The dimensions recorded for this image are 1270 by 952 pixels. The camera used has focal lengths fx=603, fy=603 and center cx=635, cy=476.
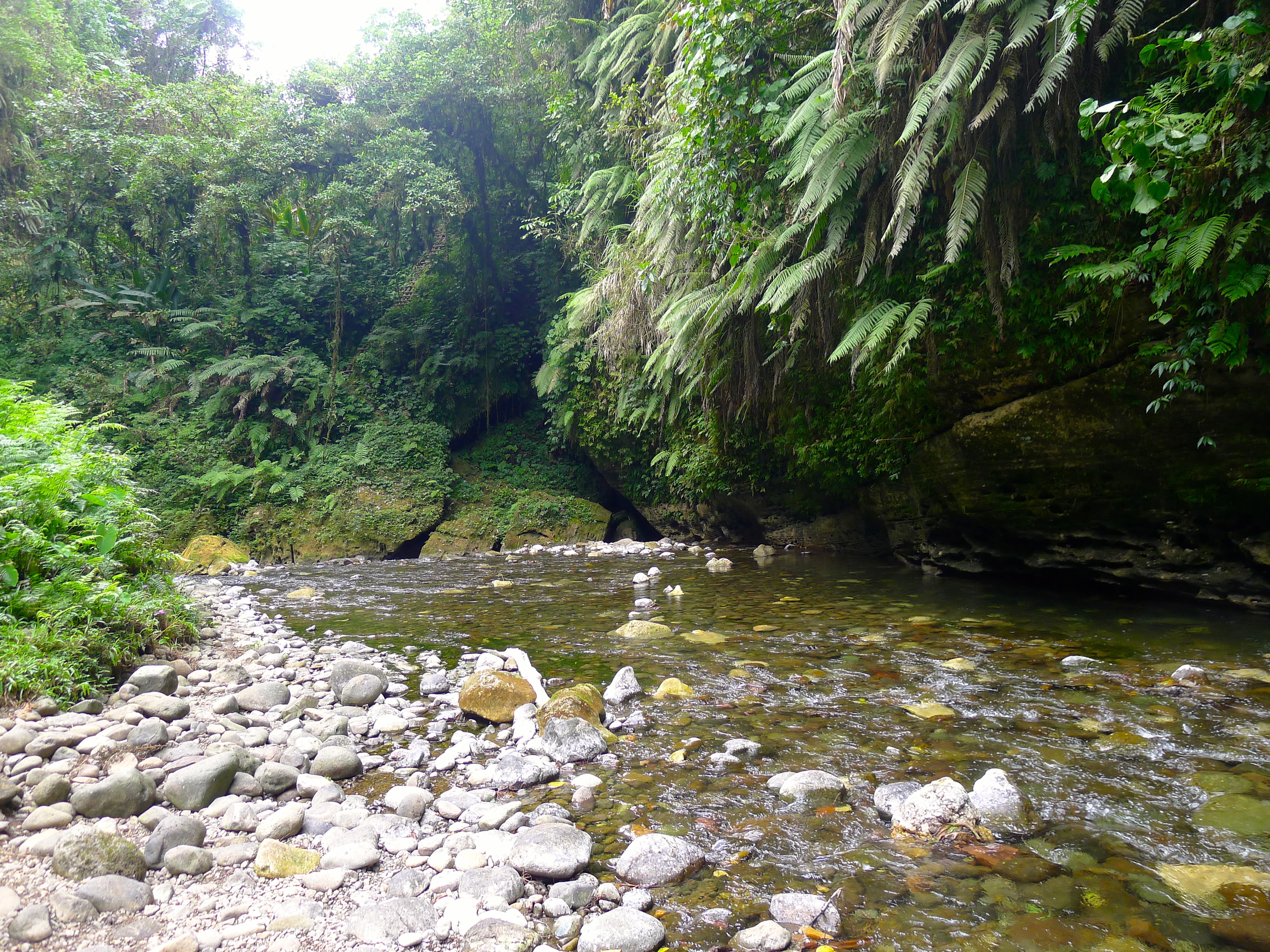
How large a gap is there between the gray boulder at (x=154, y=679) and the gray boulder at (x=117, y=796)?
4.30 feet

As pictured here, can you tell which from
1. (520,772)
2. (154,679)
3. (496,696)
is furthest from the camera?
(154,679)

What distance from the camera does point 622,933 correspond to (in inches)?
58.0

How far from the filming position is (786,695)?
3123mm

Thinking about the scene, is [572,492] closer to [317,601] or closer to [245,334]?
[317,601]

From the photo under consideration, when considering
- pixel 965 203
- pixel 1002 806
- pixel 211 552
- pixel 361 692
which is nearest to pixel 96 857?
pixel 361 692

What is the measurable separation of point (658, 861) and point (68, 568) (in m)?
3.62

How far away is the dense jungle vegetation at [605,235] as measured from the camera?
12.3ft

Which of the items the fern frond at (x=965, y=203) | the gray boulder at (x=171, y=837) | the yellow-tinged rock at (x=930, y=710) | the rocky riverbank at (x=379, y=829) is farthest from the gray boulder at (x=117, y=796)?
the fern frond at (x=965, y=203)

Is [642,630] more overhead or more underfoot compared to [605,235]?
more underfoot

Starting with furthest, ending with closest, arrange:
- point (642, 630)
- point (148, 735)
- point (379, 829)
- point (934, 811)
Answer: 1. point (642, 630)
2. point (148, 735)
3. point (379, 829)
4. point (934, 811)

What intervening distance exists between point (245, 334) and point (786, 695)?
54.2 feet

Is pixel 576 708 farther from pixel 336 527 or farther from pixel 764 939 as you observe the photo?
pixel 336 527

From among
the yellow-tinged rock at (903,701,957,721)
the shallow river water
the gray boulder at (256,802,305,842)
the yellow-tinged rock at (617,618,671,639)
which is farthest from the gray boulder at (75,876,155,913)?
the yellow-tinged rock at (617,618,671,639)

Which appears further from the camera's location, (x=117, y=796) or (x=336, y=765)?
(x=336, y=765)
